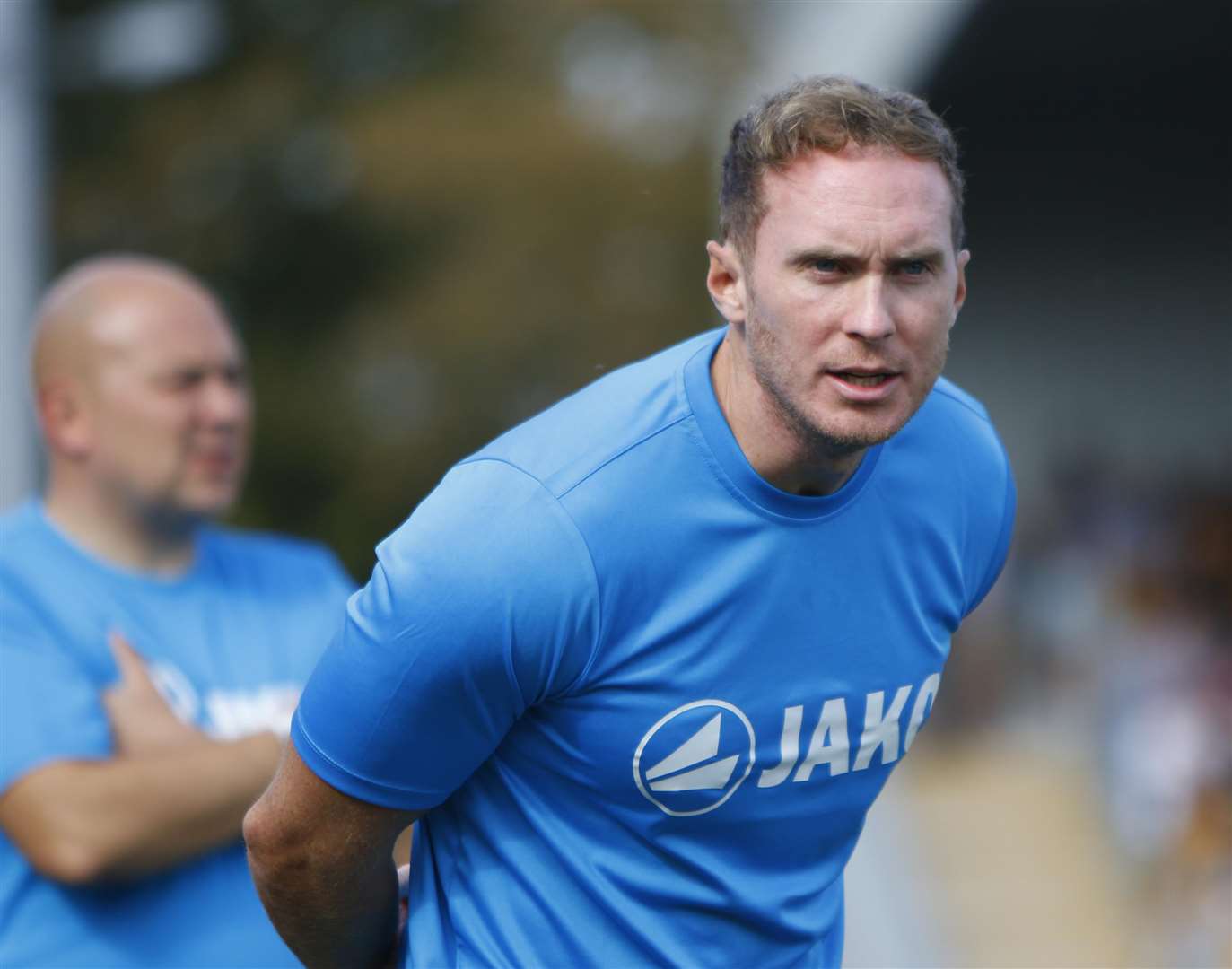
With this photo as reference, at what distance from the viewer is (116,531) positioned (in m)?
3.29

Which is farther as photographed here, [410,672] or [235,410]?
[235,410]

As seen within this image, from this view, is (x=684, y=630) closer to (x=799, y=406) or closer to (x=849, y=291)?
(x=799, y=406)

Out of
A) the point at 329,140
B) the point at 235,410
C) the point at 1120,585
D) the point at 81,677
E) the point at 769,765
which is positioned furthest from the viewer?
the point at 329,140

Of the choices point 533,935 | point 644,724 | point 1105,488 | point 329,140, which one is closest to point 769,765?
point 644,724

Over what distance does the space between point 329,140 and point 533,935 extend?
60.8 ft

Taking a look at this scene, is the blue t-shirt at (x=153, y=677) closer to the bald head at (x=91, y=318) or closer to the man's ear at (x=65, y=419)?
the man's ear at (x=65, y=419)

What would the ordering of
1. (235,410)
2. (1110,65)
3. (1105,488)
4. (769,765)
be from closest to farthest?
1. (769,765)
2. (235,410)
3. (1110,65)
4. (1105,488)

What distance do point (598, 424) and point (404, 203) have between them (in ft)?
60.7

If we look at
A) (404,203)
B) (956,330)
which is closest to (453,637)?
(956,330)

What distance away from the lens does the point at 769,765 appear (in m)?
2.37

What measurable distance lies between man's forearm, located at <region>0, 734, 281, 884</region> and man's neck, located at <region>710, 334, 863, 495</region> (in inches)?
44.8

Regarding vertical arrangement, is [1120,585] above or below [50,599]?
below

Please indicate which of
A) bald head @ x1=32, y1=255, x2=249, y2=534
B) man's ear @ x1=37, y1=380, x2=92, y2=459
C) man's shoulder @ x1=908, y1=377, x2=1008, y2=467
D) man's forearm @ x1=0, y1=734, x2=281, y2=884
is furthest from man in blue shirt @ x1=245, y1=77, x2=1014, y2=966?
man's ear @ x1=37, y1=380, x2=92, y2=459

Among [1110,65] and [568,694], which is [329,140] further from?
[568,694]
